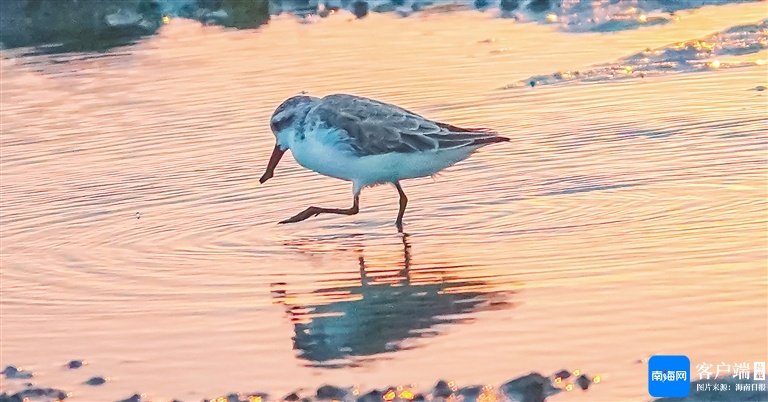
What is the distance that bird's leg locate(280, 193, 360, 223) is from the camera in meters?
8.13

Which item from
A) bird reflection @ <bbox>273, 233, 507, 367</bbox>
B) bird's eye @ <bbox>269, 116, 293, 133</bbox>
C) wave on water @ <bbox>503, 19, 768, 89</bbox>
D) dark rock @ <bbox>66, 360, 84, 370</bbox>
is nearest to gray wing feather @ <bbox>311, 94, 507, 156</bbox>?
bird's eye @ <bbox>269, 116, 293, 133</bbox>

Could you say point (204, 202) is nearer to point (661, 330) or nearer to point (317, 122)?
point (317, 122)

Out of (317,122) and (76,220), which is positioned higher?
(317,122)

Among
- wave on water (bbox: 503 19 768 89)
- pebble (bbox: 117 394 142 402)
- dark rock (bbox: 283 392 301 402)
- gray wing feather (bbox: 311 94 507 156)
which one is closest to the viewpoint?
dark rock (bbox: 283 392 301 402)

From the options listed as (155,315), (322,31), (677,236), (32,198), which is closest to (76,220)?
(32,198)

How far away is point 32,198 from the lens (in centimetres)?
898

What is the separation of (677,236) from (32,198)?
167 inches

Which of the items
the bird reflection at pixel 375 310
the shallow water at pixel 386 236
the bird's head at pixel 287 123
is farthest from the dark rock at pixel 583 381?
the bird's head at pixel 287 123

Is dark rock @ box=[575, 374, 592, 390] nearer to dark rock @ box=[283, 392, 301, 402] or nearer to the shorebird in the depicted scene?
dark rock @ box=[283, 392, 301, 402]

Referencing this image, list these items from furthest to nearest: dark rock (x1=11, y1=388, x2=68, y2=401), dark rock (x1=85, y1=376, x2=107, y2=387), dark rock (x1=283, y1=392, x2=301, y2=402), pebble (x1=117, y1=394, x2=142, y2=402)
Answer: dark rock (x1=85, y1=376, x2=107, y2=387) → dark rock (x1=11, y1=388, x2=68, y2=401) → pebble (x1=117, y1=394, x2=142, y2=402) → dark rock (x1=283, y1=392, x2=301, y2=402)

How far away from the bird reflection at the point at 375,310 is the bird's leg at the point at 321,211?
42.0 inches

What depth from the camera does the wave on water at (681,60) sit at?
1167 cm

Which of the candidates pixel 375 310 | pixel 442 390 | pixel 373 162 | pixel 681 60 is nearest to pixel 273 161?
pixel 373 162

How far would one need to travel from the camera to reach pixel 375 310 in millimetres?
6461
